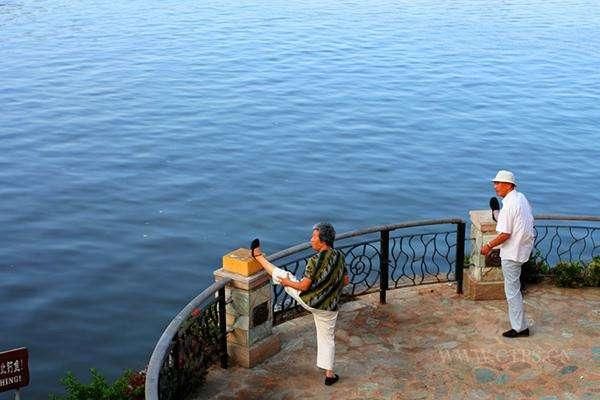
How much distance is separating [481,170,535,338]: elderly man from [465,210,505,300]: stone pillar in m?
1.23

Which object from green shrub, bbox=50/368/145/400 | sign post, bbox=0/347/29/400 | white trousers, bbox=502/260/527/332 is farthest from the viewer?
white trousers, bbox=502/260/527/332

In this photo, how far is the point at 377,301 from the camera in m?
12.6

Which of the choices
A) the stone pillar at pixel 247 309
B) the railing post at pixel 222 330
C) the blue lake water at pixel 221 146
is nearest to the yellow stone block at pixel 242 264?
the stone pillar at pixel 247 309

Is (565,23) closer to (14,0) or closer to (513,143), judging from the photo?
(513,143)

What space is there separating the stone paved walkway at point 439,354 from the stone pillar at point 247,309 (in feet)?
0.68

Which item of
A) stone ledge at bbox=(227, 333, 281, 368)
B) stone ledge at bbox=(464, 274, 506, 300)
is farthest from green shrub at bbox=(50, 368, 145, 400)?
stone ledge at bbox=(464, 274, 506, 300)

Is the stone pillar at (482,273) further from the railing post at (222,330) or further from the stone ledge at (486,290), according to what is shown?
the railing post at (222,330)

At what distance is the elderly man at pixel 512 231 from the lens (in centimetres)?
1080

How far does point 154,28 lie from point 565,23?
26.8 metres

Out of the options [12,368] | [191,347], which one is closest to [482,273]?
[191,347]

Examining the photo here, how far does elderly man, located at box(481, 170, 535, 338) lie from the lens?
1080 centimetres

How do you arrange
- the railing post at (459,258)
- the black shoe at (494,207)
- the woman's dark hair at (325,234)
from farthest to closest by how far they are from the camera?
the railing post at (459,258) → the black shoe at (494,207) → the woman's dark hair at (325,234)

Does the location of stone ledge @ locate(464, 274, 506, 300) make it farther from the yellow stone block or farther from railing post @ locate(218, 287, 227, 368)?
railing post @ locate(218, 287, 227, 368)

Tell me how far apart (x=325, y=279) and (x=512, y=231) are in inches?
109
